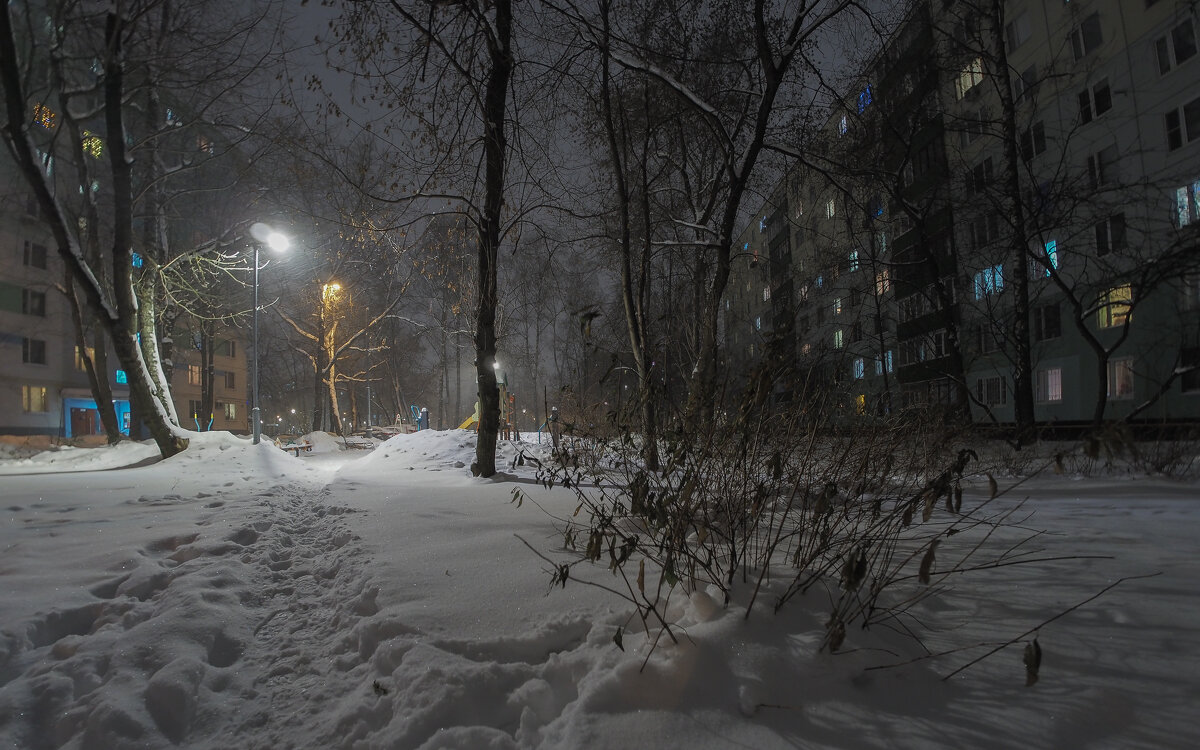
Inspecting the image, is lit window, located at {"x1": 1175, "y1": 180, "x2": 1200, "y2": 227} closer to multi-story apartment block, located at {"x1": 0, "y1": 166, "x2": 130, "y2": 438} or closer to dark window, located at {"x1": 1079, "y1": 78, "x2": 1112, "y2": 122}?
dark window, located at {"x1": 1079, "y1": 78, "x2": 1112, "y2": 122}

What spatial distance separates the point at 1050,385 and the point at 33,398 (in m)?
46.4

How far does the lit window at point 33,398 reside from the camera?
2786cm

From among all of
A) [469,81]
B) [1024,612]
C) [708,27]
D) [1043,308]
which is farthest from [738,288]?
[1024,612]

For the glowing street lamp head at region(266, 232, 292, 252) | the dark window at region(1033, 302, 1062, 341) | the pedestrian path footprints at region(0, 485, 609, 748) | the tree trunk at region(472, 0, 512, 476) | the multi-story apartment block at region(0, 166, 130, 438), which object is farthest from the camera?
the multi-story apartment block at region(0, 166, 130, 438)

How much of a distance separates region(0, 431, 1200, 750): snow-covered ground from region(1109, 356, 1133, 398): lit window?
1690cm

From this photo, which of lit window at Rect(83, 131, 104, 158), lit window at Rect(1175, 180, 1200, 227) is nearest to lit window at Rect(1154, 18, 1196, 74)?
lit window at Rect(1175, 180, 1200, 227)

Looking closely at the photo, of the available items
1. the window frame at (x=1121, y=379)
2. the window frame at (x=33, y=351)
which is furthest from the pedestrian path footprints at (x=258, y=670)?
the window frame at (x=33, y=351)

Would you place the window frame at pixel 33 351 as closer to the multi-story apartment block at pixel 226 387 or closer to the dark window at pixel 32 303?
the dark window at pixel 32 303

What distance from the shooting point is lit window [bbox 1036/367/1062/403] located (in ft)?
63.0

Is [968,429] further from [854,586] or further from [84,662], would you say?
[84,662]

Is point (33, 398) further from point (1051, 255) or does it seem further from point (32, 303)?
point (1051, 255)

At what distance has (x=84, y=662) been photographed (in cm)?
214

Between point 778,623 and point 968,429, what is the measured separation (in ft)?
20.4

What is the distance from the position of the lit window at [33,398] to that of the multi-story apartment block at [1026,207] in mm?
36359
